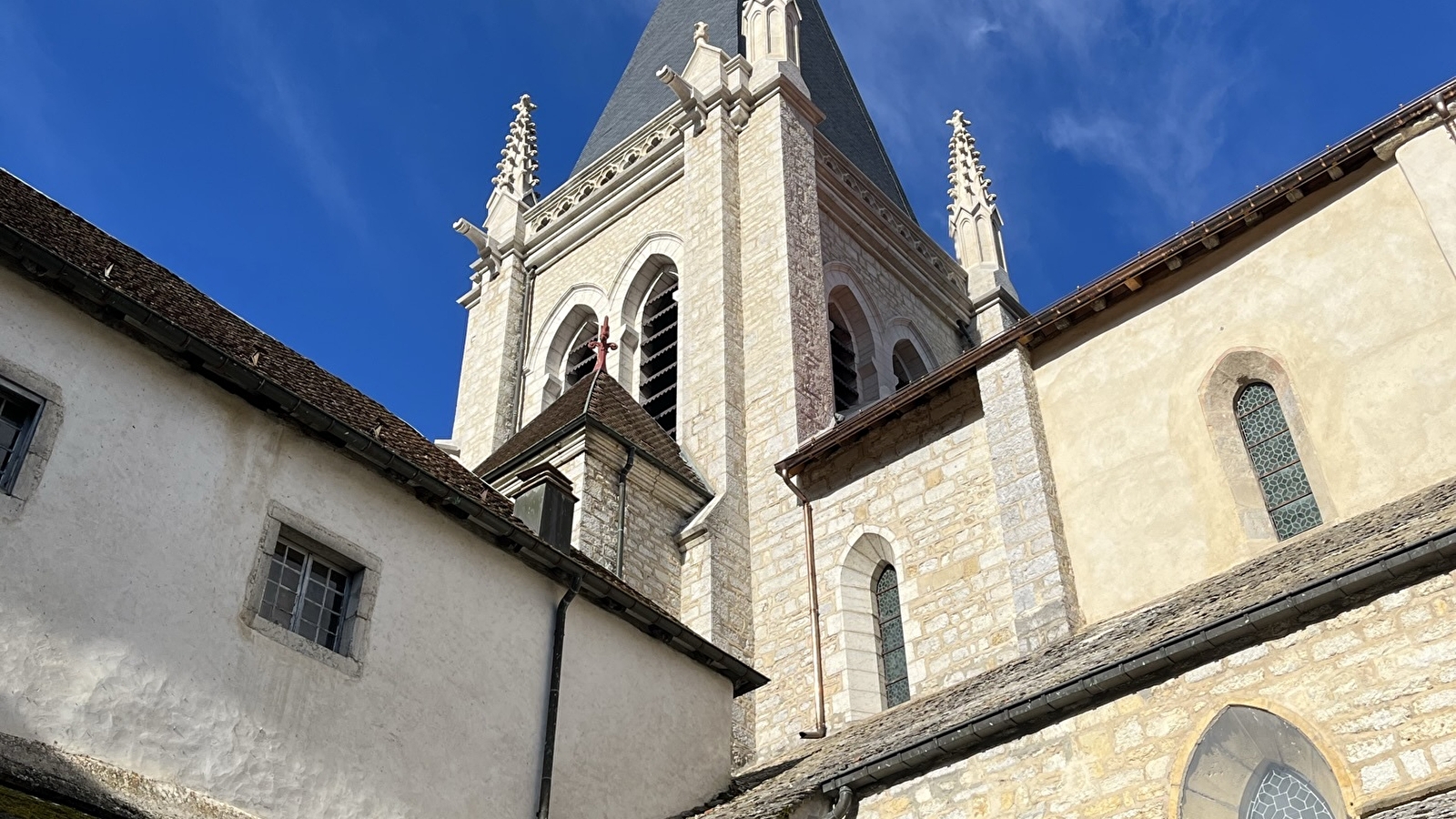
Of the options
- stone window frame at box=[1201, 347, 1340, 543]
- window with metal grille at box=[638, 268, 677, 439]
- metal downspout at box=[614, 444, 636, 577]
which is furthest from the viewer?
window with metal grille at box=[638, 268, 677, 439]

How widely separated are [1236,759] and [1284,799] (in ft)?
0.96

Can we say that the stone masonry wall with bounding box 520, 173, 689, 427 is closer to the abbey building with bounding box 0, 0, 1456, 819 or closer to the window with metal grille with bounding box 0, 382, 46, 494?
the abbey building with bounding box 0, 0, 1456, 819

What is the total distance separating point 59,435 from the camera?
281 inches

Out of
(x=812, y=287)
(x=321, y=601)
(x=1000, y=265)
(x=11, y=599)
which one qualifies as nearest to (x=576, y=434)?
(x=812, y=287)

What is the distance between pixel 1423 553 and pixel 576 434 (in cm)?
1016

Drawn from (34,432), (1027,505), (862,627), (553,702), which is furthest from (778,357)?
(34,432)

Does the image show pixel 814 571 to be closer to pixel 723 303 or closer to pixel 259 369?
pixel 723 303

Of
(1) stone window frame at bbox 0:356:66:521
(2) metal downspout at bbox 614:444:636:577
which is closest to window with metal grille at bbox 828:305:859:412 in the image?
(2) metal downspout at bbox 614:444:636:577

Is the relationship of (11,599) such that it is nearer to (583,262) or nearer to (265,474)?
Result: (265,474)

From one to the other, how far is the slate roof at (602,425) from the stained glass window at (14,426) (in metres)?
8.30

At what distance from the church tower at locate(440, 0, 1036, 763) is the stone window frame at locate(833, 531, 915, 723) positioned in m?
0.35

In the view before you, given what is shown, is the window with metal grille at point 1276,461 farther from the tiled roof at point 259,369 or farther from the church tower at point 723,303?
the church tower at point 723,303

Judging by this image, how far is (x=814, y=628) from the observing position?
13047mm

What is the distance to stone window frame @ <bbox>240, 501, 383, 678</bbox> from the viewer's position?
7750 mm
